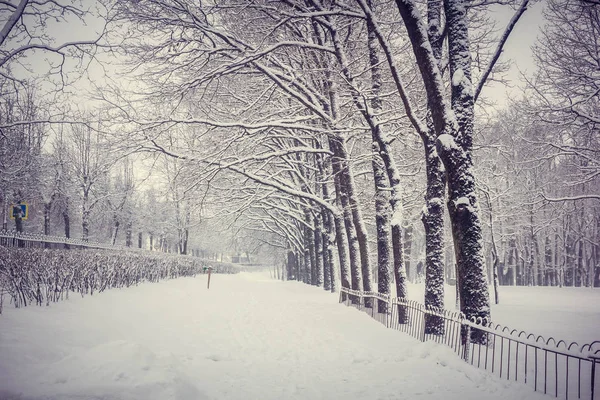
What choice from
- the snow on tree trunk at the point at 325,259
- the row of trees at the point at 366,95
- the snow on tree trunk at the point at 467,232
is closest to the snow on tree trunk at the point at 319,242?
the snow on tree trunk at the point at 325,259

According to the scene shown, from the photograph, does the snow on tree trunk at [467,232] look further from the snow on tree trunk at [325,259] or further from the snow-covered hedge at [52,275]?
the snow on tree trunk at [325,259]

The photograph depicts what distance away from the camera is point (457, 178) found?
227 inches

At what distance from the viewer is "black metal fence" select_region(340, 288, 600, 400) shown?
3751 millimetres

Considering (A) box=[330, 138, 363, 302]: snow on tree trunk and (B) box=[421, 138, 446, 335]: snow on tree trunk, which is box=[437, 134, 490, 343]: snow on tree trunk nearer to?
(B) box=[421, 138, 446, 335]: snow on tree trunk

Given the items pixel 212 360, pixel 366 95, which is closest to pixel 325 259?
pixel 366 95

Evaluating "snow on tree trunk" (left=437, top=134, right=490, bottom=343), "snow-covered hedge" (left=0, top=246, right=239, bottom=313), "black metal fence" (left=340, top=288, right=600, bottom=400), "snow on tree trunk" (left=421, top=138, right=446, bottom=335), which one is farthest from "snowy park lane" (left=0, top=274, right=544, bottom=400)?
"snow on tree trunk" (left=421, top=138, right=446, bottom=335)

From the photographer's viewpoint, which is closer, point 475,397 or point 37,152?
point 475,397

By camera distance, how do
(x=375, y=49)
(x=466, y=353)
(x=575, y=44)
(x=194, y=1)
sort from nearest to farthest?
(x=466, y=353) < (x=194, y=1) < (x=375, y=49) < (x=575, y=44)

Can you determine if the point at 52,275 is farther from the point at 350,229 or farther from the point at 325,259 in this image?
the point at 325,259

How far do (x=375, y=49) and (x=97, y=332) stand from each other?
391 inches

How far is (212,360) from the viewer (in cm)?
548

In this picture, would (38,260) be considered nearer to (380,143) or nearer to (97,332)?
(97,332)

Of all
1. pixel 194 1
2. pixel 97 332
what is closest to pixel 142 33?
pixel 194 1

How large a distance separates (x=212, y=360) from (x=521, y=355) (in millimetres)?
5768
